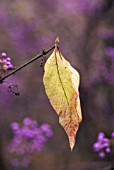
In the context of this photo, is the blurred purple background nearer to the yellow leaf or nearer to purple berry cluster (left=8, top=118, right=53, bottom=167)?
purple berry cluster (left=8, top=118, right=53, bottom=167)

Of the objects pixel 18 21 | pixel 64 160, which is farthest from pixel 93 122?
pixel 18 21

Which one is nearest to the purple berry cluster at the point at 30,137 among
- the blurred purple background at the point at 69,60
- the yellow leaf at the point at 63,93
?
the blurred purple background at the point at 69,60

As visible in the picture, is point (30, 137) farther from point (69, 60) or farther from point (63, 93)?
point (69, 60)

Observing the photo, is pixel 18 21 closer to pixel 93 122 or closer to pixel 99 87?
pixel 99 87

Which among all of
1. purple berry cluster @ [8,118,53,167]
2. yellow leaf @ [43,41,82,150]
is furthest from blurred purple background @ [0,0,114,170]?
yellow leaf @ [43,41,82,150]

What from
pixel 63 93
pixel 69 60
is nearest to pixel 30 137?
pixel 63 93

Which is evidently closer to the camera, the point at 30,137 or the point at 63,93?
the point at 63,93
